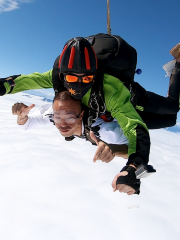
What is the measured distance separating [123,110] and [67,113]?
66 cm

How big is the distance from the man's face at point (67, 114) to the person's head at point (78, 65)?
1.04 feet

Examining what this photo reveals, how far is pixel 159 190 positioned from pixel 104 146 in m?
7.67

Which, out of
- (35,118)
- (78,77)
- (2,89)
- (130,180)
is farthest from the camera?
(35,118)

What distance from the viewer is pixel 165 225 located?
15.0 ft

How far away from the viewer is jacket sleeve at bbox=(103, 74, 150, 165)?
3.74 ft

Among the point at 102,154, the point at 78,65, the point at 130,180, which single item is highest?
the point at 78,65

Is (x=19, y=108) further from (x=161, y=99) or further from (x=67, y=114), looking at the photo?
(x=161, y=99)

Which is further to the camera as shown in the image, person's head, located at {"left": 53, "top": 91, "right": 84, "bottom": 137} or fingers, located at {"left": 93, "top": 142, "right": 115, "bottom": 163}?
person's head, located at {"left": 53, "top": 91, "right": 84, "bottom": 137}

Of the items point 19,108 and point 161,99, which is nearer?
point 19,108

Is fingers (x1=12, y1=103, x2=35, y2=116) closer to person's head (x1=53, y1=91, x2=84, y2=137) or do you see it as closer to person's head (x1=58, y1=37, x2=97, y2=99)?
person's head (x1=53, y1=91, x2=84, y2=137)

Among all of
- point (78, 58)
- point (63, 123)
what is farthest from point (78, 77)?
point (63, 123)

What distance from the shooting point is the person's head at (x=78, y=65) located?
1.33 m

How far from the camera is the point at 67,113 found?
68.0 inches

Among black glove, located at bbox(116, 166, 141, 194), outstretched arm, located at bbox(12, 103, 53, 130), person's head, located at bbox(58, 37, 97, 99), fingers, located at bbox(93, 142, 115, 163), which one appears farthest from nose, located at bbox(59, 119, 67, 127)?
black glove, located at bbox(116, 166, 141, 194)
